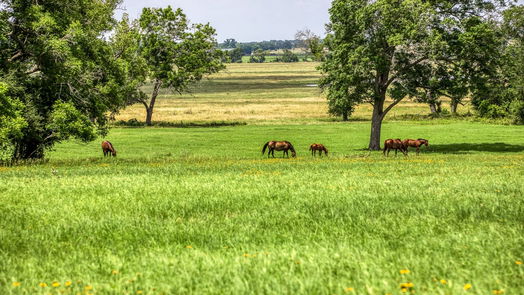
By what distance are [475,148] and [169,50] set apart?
56.4 meters

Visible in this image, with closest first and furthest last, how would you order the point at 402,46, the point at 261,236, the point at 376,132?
the point at 261,236 → the point at 402,46 → the point at 376,132

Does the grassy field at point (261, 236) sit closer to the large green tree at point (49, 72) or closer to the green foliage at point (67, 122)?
the green foliage at point (67, 122)

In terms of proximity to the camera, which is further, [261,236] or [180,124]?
[180,124]

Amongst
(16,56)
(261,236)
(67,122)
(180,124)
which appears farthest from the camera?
(180,124)

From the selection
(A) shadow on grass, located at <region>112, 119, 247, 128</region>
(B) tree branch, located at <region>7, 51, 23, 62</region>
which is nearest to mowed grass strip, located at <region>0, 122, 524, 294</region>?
(B) tree branch, located at <region>7, 51, 23, 62</region>

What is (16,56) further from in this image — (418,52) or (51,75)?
(418,52)

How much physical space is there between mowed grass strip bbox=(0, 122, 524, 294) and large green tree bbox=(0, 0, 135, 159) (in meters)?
13.7

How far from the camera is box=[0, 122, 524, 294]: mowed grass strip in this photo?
6.61m

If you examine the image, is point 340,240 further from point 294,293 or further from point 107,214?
point 107,214

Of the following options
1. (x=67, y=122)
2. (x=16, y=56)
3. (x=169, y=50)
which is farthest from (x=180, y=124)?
(x=67, y=122)

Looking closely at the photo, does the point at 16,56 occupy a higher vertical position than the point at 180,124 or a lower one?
higher

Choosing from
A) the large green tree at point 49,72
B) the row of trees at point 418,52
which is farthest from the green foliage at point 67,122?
the row of trees at point 418,52

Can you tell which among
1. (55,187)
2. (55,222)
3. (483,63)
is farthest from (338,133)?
(55,222)

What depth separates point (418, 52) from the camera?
42.5 m
